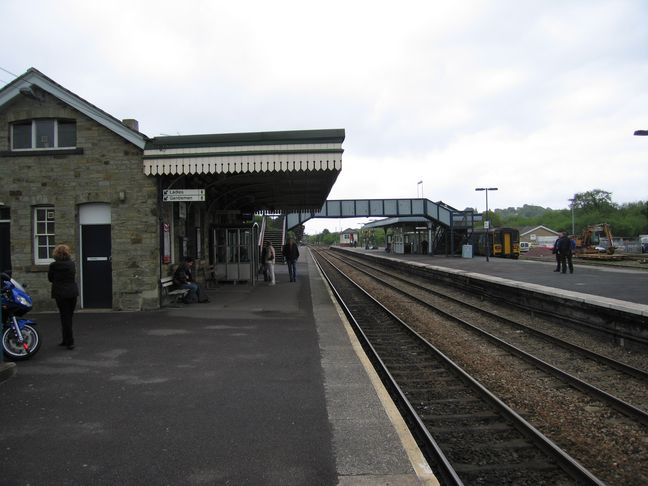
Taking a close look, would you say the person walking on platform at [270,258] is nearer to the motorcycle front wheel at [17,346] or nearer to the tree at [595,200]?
the motorcycle front wheel at [17,346]

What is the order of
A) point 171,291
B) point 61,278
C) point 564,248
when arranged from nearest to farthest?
1. point 61,278
2. point 171,291
3. point 564,248

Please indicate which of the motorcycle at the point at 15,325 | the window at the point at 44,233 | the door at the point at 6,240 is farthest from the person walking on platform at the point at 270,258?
the motorcycle at the point at 15,325

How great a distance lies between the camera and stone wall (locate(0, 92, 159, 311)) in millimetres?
10273

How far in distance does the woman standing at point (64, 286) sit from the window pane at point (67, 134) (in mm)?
4891

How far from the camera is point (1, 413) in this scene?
431cm

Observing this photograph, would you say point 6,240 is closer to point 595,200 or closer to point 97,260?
point 97,260

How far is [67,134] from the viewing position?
10.5 m

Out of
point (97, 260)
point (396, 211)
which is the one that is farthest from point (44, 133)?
point (396, 211)

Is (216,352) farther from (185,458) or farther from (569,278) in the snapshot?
(569,278)

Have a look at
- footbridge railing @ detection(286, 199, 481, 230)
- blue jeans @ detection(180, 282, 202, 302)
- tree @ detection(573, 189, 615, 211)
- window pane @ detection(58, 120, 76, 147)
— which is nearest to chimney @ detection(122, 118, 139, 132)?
window pane @ detection(58, 120, 76, 147)

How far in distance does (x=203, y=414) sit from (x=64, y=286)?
12.1 ft

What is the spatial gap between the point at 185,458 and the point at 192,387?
1699mm

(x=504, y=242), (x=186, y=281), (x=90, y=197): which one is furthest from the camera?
(x=504, y=242)

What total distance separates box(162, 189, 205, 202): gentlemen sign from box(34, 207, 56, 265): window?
2677 mm
